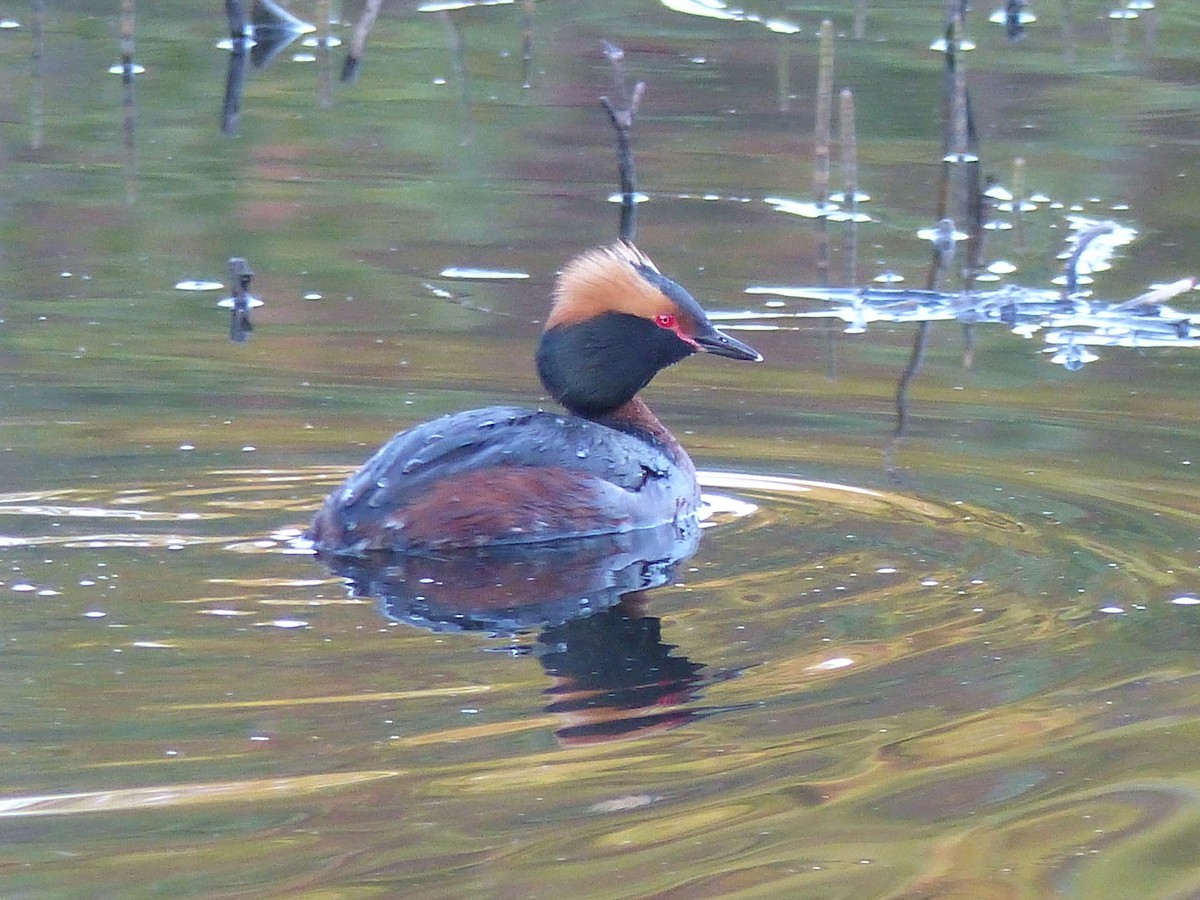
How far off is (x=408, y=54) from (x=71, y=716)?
9601 mm

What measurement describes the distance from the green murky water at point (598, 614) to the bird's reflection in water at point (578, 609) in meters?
0.03

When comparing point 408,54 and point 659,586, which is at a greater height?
point 408,54

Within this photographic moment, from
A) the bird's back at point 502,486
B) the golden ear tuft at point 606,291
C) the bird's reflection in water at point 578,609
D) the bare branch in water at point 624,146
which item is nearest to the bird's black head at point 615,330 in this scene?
the golden ear tuft at point 606,291

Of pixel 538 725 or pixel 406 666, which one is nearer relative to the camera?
pixel 538 725

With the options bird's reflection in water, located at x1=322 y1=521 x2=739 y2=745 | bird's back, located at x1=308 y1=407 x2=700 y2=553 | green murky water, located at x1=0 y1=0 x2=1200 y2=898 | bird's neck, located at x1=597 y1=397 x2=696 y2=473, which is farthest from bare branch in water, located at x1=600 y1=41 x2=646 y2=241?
bird's reflection in water, located at x1=322 y1=521 x2=739 y2=745

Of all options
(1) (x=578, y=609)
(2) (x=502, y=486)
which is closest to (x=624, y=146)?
(2) (x=502, y=486)

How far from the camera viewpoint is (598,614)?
19.5 feet

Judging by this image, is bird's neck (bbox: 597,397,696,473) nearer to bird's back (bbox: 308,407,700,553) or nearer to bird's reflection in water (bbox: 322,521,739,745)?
bird's back (bbox: 308,407,700,553)

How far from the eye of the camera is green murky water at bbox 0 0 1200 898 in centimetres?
439

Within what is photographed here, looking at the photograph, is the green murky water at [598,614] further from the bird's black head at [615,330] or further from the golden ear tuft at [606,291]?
the golden ear tuft at [606,291]

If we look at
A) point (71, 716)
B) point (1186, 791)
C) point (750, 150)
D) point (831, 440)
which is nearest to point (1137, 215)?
point (750, 150)

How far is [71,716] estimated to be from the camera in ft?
15.9

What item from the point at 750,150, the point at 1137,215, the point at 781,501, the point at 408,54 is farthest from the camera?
the point at 408,54

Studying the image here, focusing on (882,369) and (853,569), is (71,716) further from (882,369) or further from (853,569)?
(882,369)
